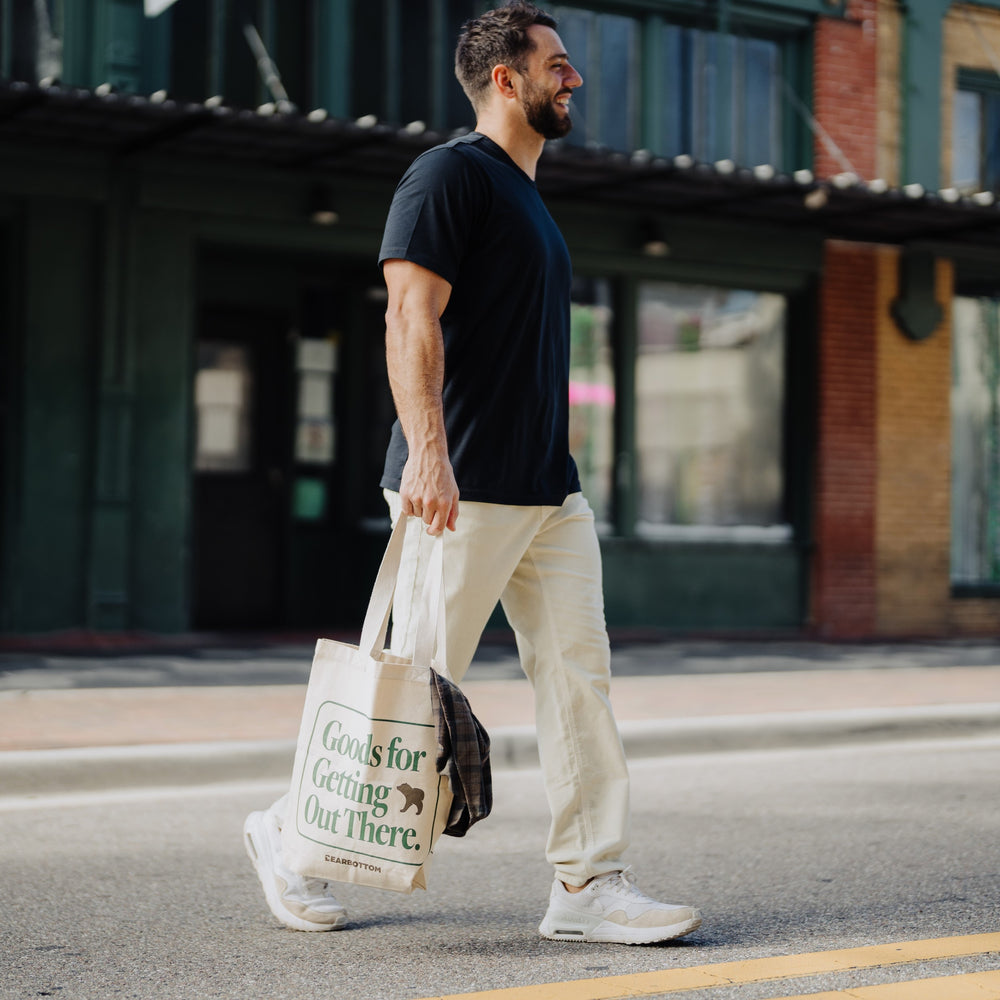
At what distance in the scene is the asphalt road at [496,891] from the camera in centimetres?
353

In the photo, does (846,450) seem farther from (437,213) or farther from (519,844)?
(437,213)

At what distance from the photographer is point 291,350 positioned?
40.7 ft

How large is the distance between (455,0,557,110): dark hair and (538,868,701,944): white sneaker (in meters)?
1.90

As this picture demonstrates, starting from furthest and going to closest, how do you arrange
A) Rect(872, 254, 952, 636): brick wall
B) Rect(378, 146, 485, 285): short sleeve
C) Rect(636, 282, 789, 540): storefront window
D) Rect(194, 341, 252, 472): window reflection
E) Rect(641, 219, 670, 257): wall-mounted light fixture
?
Rect(872, 254, 952, 636): brick wall
Rect(636, 282, 789, 540): storefront window
Rect(641, 219, 670, 257): wall-mounted light fixture
Rect(194, 341, 252, 472): window reflection
Rect(378, 146, 485, 285): short sleeve

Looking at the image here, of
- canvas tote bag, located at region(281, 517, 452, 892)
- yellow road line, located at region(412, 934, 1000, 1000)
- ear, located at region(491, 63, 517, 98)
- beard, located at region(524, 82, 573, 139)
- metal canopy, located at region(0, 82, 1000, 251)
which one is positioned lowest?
yellow road line, located at region(412, 934, 1000, 1000)

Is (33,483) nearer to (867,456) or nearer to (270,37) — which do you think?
(270,37)

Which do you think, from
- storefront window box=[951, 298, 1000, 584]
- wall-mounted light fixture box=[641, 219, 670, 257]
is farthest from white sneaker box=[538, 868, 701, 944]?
storefront window box=[951, 298, 1000, 584]

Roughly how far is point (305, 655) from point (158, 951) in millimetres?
6519

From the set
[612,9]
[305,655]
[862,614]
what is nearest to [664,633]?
[862,614]

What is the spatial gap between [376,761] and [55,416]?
26.1 ft

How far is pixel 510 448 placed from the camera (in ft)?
12.3

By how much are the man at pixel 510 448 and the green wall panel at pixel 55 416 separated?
7.29m

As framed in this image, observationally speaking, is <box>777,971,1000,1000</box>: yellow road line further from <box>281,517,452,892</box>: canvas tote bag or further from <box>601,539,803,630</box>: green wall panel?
<box>601,539,803,630</box>: green wall panel

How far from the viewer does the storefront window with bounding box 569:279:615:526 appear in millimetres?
12906
